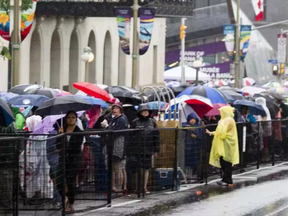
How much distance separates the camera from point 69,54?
154 ft

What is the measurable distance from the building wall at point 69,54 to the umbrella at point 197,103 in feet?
56.8

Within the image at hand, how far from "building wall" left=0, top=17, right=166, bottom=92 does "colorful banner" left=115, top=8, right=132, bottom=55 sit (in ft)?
15.8

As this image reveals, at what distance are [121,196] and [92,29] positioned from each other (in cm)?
3264

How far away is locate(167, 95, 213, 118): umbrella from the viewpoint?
20.9m

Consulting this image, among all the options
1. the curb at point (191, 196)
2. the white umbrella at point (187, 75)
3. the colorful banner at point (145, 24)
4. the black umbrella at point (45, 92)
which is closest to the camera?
the curb at point (191, 196)

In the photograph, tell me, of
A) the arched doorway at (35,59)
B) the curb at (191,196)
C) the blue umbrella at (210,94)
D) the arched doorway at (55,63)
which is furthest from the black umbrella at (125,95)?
the arched doorway at (55,63)

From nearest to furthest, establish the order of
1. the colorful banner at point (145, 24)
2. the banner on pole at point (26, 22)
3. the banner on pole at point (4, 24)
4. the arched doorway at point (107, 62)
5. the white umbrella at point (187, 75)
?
the banner on pole at point (4, 24) < the banner on pole at point (26, 22) < the colorful banner at point (145, 24) < the arched doorway at point (107, 62) < the white umbrella at point (187, 75)

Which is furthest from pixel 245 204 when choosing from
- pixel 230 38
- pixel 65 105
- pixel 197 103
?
pixel 230 38

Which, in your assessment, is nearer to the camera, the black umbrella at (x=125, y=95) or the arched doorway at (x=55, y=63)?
the black umbrella at (x=125, y=95)

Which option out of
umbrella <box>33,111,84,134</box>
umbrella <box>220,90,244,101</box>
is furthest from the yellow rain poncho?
umbrella <box>220,90,244,101</box>

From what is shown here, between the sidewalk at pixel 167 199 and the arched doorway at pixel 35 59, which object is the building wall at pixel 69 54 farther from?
the sidewalk at pixel 167 199

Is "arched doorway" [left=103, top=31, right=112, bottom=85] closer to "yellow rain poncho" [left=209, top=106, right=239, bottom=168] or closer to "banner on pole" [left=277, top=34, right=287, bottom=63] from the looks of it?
"banner on pole" [left=277, top=34, right=287, bottom=63]

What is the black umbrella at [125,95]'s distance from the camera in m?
23.5

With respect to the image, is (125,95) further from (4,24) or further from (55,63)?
(55,63)
